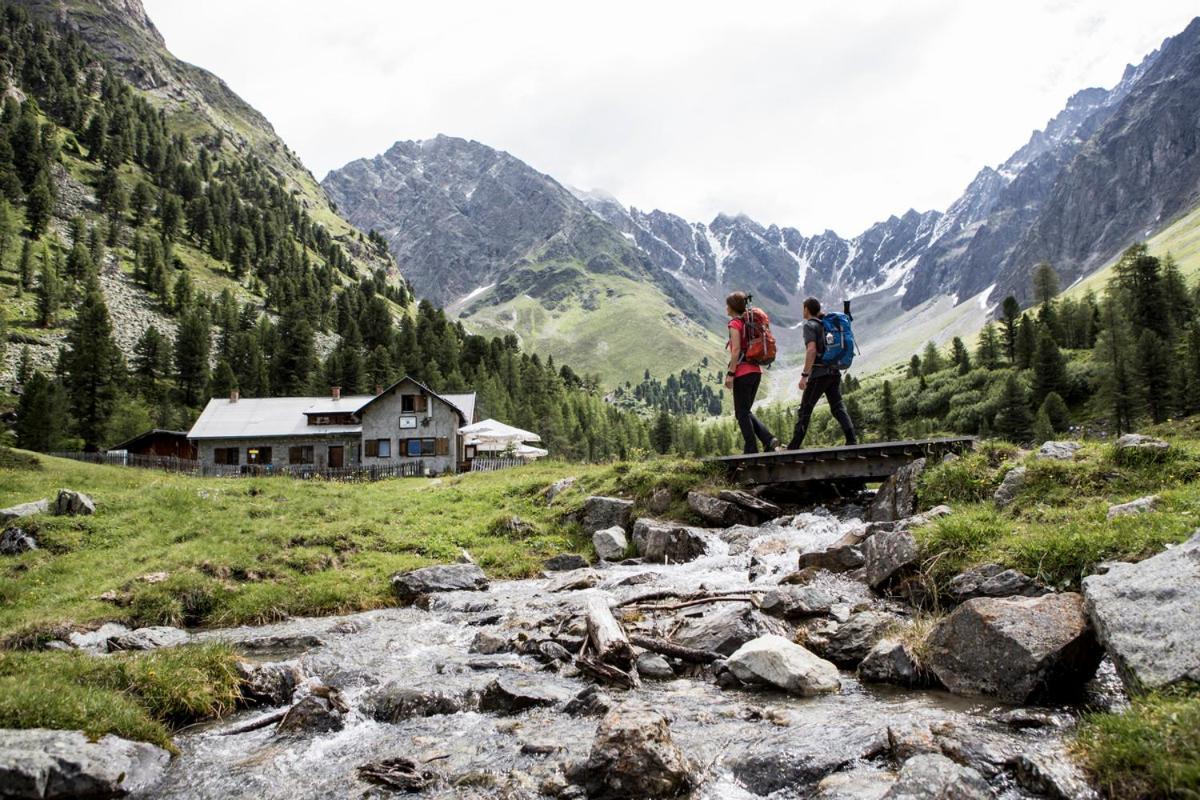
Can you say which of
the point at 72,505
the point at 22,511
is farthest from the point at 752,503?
the point at 22,511

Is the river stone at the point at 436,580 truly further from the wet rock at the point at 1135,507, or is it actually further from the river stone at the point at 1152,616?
the river stone at the point at 1152,616

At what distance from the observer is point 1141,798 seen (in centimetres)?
465

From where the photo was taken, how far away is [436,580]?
17.7 m

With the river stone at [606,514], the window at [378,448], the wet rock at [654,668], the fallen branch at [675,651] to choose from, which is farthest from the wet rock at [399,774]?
the window at [378,448]

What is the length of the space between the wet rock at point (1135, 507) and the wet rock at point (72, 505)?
28.6m

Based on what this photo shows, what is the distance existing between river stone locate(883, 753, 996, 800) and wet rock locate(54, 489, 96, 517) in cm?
2665

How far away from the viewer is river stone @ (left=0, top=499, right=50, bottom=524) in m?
21.7

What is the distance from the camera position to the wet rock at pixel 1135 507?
9.48 metres

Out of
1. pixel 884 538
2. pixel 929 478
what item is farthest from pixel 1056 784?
pixel 929 478

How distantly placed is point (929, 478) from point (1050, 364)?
302 feet

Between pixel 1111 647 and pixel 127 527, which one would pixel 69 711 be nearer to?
pixel 1111 647

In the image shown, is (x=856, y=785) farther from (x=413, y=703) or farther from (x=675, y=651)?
(x=413, y=703)

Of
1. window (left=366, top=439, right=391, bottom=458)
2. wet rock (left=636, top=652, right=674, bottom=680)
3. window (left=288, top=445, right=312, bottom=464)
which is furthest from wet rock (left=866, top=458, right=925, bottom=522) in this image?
window (left=288, top=445, right=312, bottom=464)

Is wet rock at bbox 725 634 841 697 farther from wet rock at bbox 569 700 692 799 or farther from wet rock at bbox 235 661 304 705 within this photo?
wet rock at bbox 235 661 304 705
